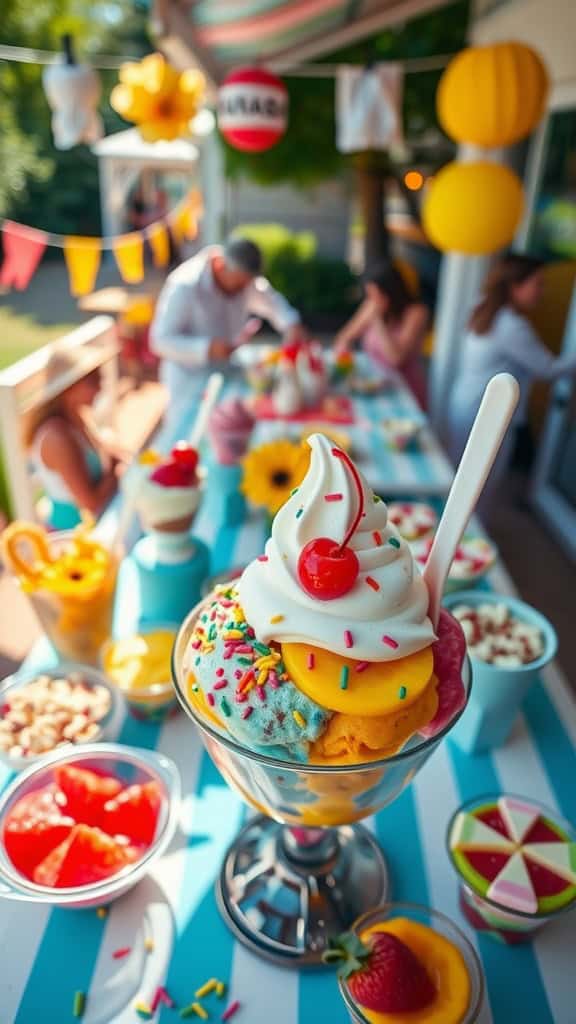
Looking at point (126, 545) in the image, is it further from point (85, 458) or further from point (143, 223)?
point (143, 223)

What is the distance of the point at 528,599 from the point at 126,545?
205cm

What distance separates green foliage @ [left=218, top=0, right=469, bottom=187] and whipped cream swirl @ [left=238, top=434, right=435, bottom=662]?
214 inches

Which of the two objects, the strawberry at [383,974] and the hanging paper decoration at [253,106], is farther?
the hanging paper decoration at [253,106]

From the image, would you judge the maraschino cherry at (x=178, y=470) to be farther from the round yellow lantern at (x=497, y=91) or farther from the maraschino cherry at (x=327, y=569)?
the round yellow lantern at (x=497, y=91)

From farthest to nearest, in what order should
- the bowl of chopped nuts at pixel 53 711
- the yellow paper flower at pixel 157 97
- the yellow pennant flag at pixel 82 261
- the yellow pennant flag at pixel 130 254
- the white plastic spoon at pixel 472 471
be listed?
the yellow pennant flag at pixel 130 254
the yellow paper flower at pixel 157 97
the yellow pennant flag at pixel 82 261
the bowl of chopped nuts at pixel 53 711
the white plastic spoon at pixel 472 471

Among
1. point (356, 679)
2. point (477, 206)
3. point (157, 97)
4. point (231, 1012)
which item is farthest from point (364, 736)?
point (157, 97)

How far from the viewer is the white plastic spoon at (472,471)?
0.66m

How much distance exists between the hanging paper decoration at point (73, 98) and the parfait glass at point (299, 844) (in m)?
2.83

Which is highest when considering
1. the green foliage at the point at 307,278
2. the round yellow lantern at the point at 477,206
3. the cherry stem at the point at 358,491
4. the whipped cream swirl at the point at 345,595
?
the round yellow lantern at the point at 477,206

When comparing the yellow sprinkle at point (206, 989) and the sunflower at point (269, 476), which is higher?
the sunflower at point (269, 476)

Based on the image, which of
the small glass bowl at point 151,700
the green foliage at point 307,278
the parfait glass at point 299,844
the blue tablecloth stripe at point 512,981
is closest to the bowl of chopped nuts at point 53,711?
the small glass bowl at point 151,700

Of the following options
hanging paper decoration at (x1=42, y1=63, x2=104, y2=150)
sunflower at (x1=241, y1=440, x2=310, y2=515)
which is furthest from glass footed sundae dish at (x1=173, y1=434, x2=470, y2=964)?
hanging paper decoration at (x1=42, y1=63, x2=104, y2=150)

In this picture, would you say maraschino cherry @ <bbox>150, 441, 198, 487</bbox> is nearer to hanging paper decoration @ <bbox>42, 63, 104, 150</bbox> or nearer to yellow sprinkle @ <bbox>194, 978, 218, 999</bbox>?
yellow sprinkle @ <bbox>194, 978, 218, 999</bbox>

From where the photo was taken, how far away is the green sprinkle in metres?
0.76
